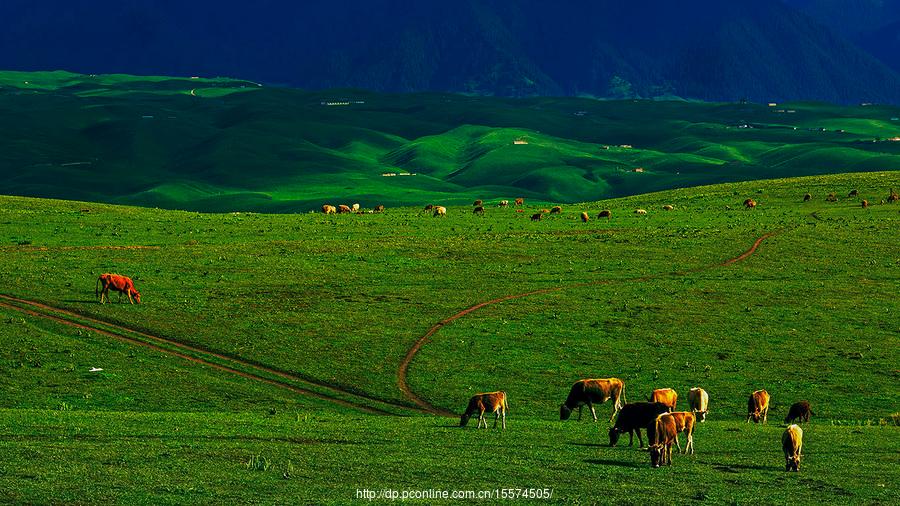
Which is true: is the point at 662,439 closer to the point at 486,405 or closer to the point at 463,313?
the point at 486,405

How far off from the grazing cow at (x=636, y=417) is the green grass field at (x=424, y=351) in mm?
584

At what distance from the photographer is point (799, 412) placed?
46688mm

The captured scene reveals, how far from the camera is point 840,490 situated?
30.7 m

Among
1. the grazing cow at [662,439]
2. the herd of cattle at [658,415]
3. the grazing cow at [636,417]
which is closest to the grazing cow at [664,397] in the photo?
the herd of cattle at [658,415]

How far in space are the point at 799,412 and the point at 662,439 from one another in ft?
53.1

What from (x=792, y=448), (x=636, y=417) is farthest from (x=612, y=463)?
(x=792, y=448)

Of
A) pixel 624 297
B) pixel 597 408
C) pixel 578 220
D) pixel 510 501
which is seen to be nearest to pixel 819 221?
pixel 578 220

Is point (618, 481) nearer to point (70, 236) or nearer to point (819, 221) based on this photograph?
point (70, 236)

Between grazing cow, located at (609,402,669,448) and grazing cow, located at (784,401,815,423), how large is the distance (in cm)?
1343

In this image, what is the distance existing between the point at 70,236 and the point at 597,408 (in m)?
60.9

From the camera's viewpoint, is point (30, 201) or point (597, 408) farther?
point (30, 201)

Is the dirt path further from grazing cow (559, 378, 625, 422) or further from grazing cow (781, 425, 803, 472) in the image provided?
grazing cow (781, 425, 803, 472)

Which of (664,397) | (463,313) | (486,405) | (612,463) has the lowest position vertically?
(612,463)

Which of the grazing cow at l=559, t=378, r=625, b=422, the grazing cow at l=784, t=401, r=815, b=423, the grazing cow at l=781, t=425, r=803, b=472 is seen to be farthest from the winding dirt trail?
the grazing cow at l=781, t=425, r=803, b=472
